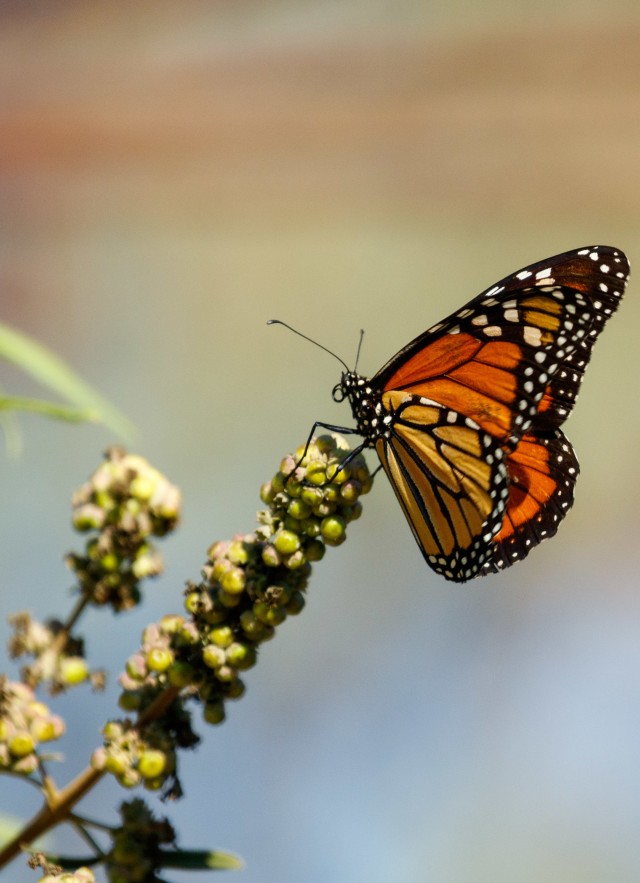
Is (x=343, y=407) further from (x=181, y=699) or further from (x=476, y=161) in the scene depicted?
(x=181, y=699)

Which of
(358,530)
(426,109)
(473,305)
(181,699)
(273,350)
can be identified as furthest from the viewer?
(426,109)

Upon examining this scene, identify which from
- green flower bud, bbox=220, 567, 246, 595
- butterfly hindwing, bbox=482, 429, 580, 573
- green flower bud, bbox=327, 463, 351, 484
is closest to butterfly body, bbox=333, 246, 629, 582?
butterfly hindwing, bbox=482, 429, 580, 573

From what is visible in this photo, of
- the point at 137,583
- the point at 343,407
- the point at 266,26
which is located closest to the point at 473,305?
the point at 137,583

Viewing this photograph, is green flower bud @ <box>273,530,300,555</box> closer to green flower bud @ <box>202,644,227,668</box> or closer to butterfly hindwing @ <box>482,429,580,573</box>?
green flower bud @ <box>202,644,227,668</box>

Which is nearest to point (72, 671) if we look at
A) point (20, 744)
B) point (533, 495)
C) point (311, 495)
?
point (20, 744)

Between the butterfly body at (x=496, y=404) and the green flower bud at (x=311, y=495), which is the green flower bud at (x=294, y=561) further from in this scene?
the butterfly body at (x=496, y=404)

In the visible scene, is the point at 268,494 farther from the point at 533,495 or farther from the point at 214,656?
the point at 533,495

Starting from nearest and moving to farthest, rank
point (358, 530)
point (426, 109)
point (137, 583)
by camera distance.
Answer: point (137, 583), point (358, 530), point (426, 109)
